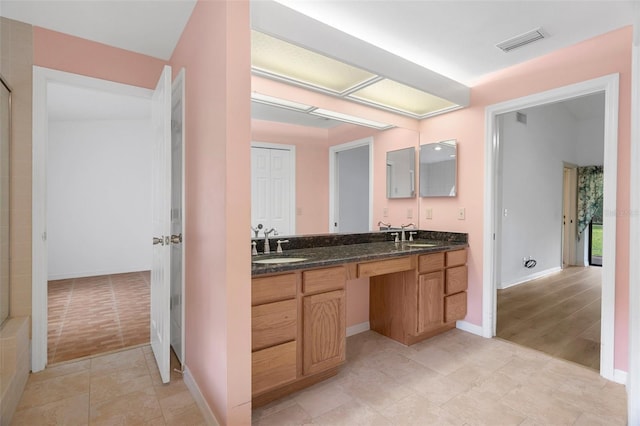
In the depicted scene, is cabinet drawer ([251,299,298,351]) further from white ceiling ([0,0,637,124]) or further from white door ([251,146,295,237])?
A: white ceiling ([0,0,637,124])

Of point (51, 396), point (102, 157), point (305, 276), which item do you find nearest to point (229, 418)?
point (305, 276)

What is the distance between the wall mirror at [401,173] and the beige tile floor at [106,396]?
2470 mm

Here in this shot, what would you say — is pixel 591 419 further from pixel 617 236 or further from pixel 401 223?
pixel 401 223

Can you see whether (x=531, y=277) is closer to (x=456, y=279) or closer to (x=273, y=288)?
(x=456, y=279)

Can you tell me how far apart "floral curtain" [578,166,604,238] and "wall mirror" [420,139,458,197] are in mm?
5002

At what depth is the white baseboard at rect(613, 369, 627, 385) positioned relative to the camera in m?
2.11

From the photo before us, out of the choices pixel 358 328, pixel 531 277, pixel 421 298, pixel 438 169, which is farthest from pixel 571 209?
pixel 358 328

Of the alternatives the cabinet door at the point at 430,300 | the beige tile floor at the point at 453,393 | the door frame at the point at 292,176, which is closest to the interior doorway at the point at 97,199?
the door frame at the point at 292,176

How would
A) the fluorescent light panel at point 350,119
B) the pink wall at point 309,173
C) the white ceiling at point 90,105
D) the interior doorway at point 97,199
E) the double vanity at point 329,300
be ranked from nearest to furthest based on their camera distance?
1. the double vanity at point 329,300
2. the pink wall at point 309,173
3. the fluorescent light panel at point 350,119
4. the white ceiling at point 90,105
5. the interior doorway at point 97,199

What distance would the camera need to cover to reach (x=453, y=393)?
1979 millimetres

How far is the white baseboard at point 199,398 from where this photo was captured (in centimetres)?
166

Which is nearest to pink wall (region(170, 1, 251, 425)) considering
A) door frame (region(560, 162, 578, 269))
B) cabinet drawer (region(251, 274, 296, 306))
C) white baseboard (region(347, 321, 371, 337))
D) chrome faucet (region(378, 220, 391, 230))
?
cabinet drawer (region(251, 274, 296, 306))

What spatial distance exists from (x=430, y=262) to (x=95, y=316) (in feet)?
11.3

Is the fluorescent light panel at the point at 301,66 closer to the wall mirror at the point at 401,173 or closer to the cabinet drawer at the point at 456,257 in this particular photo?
the wall mirror at the point at 401,173
